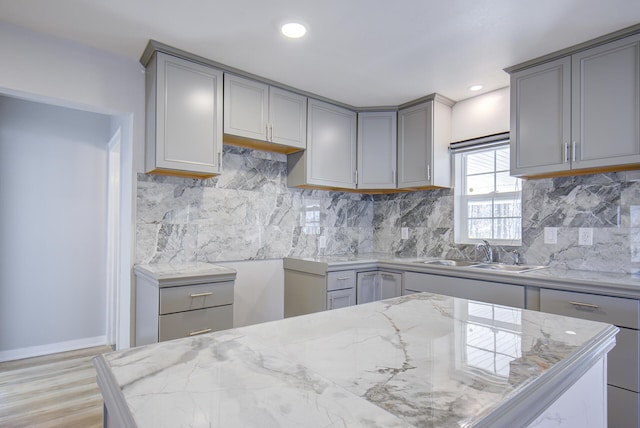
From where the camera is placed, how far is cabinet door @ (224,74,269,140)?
8.57 feet

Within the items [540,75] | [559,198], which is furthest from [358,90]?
[559,198]

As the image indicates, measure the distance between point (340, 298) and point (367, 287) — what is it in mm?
309

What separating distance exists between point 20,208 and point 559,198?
446 cm

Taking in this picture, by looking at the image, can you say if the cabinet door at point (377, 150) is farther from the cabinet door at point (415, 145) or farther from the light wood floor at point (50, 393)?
the light wood floor at point (50, 393)

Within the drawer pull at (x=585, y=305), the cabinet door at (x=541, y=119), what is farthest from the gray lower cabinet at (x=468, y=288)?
the cabinet door at (x=541, y=119)

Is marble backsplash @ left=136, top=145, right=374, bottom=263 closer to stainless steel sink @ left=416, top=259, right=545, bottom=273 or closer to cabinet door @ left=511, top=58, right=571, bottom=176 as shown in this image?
stainless steel sink @ left=416, top=259, right=545, bottom=273

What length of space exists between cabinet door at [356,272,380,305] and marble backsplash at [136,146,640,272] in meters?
0.62

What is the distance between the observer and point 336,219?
3.70 meters

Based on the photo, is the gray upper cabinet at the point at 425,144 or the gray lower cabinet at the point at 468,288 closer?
the gray lower cabinet at the point at 468,288

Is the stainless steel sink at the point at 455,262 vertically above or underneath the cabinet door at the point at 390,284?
above

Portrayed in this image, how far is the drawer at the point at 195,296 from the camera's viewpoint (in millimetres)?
2031

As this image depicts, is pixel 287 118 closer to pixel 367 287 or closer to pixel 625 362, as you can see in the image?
pixel 367 287


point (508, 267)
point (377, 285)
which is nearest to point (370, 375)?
point (508, 267)

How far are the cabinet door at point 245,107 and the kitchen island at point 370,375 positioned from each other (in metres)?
1.90
